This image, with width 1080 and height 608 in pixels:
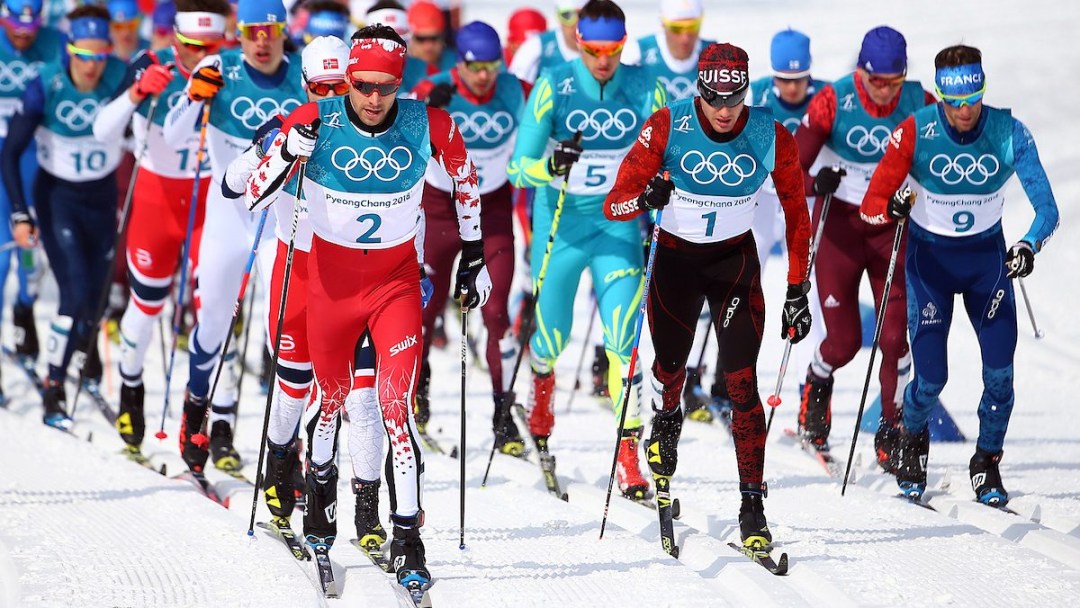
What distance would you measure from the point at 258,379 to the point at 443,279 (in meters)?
2.47

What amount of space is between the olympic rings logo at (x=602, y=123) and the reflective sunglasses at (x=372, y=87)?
7.78ft

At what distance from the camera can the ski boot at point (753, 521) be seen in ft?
21.9

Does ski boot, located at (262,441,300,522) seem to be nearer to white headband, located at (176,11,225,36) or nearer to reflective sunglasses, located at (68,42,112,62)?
white headband, located at (176,11,225,36)

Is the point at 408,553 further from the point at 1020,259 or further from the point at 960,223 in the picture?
the point at 960,223

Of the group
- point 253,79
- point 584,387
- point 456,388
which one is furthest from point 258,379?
point 253,79

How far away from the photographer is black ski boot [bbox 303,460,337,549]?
6.54m

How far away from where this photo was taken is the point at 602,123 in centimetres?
832

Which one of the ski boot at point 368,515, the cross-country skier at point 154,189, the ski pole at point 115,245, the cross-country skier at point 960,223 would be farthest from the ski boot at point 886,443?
the ski pole at point 115,245

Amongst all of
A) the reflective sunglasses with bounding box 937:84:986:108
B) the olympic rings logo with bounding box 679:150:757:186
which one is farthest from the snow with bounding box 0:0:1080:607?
the reflective sunglasses with bounding box 937:84:986:108

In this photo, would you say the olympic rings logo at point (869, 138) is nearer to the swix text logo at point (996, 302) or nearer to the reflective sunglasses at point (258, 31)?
the swix text logo at point (996, 302)

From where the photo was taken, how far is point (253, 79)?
8.05 metres

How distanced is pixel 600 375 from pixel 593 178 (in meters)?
2.61

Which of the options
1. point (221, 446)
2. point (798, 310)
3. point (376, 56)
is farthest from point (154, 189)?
point (798, 310)

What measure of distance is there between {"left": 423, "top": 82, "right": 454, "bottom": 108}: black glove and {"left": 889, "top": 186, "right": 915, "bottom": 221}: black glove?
2998mm
